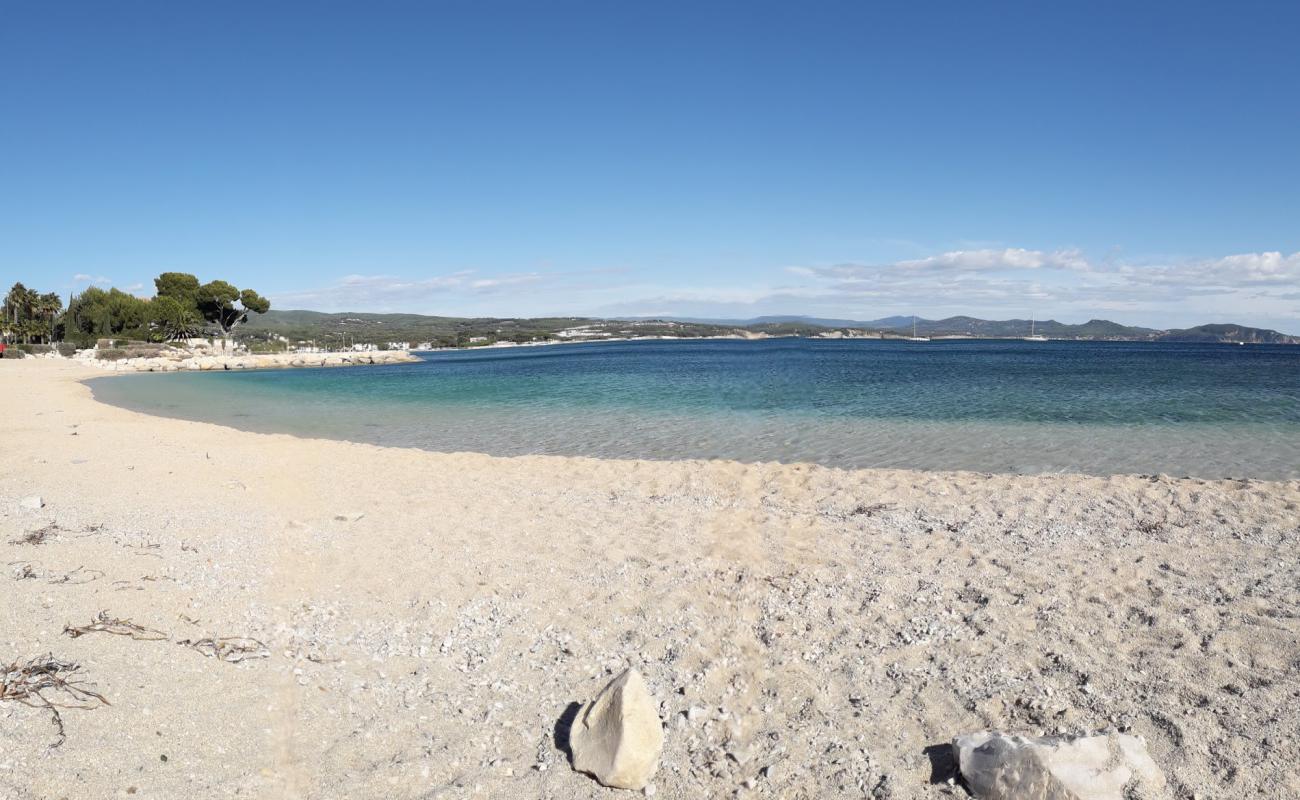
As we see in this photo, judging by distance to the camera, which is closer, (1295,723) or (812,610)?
(1295,723)

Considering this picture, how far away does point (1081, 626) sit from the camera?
200 inches

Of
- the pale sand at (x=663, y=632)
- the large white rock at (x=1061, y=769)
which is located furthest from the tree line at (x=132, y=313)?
the large white rock at (x=1061, y=769)

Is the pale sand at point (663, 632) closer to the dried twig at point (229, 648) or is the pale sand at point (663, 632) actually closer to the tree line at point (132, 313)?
the dried twig at point (229, 648)

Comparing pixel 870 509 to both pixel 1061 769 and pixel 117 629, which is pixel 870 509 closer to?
pixel 1061 769

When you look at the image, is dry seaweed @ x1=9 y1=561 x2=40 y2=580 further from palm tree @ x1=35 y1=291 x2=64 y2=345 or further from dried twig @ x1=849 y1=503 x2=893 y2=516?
palm tree @ x1=35 y1=291 x2=64 y2=345

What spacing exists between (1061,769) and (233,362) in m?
69.2

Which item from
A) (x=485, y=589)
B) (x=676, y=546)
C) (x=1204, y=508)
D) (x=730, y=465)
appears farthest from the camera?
(x=730, y=465)

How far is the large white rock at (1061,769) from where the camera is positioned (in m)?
3.19

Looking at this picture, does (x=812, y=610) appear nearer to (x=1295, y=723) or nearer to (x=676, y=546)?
(x=676, y=546)

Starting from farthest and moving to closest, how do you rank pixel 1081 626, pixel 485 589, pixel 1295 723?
pixel 485 589 → pixel 1081 626 → pixel 1295 723

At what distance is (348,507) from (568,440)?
24.0 feet

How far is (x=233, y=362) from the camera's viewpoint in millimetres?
60500

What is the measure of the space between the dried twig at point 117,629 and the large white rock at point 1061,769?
5.17 m

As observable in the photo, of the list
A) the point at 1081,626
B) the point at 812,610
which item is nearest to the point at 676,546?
the point at 812,610
